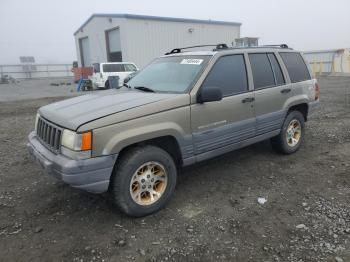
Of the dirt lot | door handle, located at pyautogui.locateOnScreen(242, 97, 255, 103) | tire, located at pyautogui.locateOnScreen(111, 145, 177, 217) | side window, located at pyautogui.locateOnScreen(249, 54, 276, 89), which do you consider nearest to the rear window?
the dirt lot

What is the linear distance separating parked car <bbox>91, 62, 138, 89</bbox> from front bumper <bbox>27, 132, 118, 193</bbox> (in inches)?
636

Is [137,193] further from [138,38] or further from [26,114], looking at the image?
[138,38]

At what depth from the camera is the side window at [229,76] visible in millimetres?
4180

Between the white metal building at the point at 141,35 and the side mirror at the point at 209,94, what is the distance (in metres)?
21.6

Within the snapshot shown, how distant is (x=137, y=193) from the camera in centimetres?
357

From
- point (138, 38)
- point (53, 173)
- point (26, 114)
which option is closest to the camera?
point (53, 173)

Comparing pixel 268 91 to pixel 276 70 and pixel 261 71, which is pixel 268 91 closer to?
pixel 261 71

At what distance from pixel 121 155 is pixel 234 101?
176cm

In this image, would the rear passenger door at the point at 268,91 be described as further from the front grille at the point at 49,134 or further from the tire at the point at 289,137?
the front grille at the point at 49,134

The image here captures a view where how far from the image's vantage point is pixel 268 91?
15.9 ft

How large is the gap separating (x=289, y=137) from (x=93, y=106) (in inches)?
136

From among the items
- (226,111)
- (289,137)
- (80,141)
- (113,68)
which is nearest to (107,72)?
(113,68)

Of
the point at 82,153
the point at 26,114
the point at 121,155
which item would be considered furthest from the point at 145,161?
the point at 26,114

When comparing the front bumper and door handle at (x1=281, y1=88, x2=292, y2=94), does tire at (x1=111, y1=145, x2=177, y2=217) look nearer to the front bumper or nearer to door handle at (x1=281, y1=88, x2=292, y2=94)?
the front bumper
